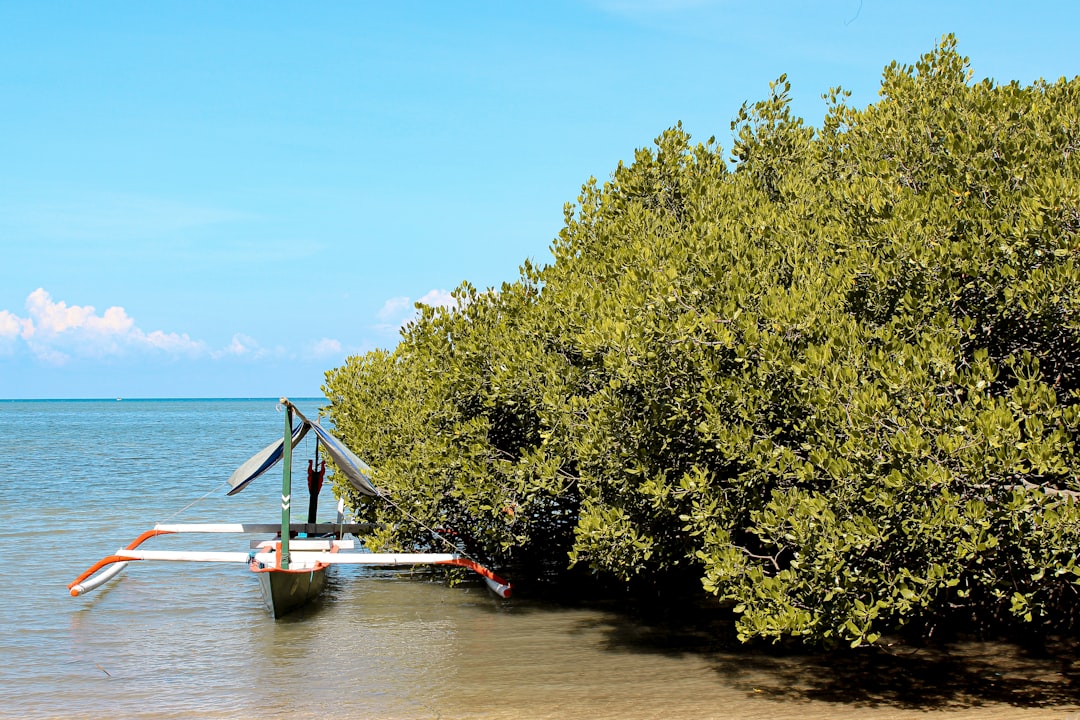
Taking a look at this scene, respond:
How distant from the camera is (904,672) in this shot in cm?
1371

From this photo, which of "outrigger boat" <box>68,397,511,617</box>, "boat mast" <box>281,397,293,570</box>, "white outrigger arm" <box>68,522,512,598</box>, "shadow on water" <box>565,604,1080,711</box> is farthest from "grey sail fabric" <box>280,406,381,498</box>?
"shadow on water" <box>565,604,1080,711</box>

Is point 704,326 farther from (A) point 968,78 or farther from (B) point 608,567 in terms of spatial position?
(A) point 968,78

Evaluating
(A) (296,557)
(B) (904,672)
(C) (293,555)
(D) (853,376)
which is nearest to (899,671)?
(B) (904,672)

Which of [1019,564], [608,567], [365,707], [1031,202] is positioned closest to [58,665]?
[365,707]

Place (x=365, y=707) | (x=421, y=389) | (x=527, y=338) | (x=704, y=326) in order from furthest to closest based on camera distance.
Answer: (x=421, y=389) < (x=527, y=338) < (x=365, y=707) < (x=704, y=326)

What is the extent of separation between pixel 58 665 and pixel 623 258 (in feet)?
37.1

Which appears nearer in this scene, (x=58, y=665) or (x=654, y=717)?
(x=654, y=717)

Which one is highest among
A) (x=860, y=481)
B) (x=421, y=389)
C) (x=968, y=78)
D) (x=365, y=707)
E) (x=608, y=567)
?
(x=968, y=78)

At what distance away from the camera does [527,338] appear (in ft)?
55.6

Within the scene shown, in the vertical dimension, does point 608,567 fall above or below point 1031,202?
below

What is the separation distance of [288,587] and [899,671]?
10.7 m

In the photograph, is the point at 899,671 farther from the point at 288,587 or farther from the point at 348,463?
the point at 288,587

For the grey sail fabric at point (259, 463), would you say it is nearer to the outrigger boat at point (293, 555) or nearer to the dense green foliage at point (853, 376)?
the outrigger boat at point (293, 555)

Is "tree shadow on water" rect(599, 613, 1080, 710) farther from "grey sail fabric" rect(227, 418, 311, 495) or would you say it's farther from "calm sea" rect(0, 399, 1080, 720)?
"grey sail fabric" rect(227, 418, 311, 495)
